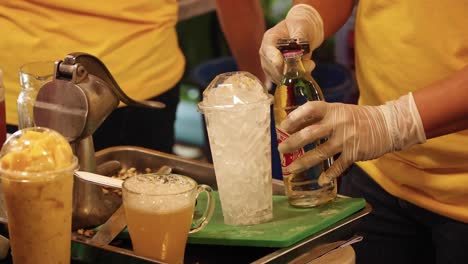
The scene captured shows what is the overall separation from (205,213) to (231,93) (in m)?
0.22

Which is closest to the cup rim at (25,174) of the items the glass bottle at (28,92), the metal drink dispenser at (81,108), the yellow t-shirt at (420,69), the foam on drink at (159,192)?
the foam on drink at (159,192)

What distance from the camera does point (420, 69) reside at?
1871mm

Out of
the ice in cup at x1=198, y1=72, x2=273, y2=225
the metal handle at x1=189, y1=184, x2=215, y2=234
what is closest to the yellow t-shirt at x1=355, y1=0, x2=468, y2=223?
the ice in cup at x1=198, y1=72, x2=273, y2=225

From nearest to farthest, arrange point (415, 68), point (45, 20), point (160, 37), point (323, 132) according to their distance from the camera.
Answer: point (323, 132) < point (415, 68) < point (45, 20) < point (160, 37)

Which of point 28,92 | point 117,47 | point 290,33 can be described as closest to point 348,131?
point 290,33

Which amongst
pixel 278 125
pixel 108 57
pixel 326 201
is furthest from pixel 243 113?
pixel 108 57

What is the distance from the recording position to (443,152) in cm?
188

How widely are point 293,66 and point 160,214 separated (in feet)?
1.47

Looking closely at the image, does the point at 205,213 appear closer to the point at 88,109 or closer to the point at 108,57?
the point at 88,109

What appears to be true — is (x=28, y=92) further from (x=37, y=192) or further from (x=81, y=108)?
(x=37, y=192)

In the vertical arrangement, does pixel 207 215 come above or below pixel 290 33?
below

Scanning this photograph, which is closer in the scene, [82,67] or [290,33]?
[82,67]

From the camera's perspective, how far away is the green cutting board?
1.52m

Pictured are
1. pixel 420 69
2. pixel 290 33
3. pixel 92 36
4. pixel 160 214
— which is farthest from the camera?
pixel 92 36
